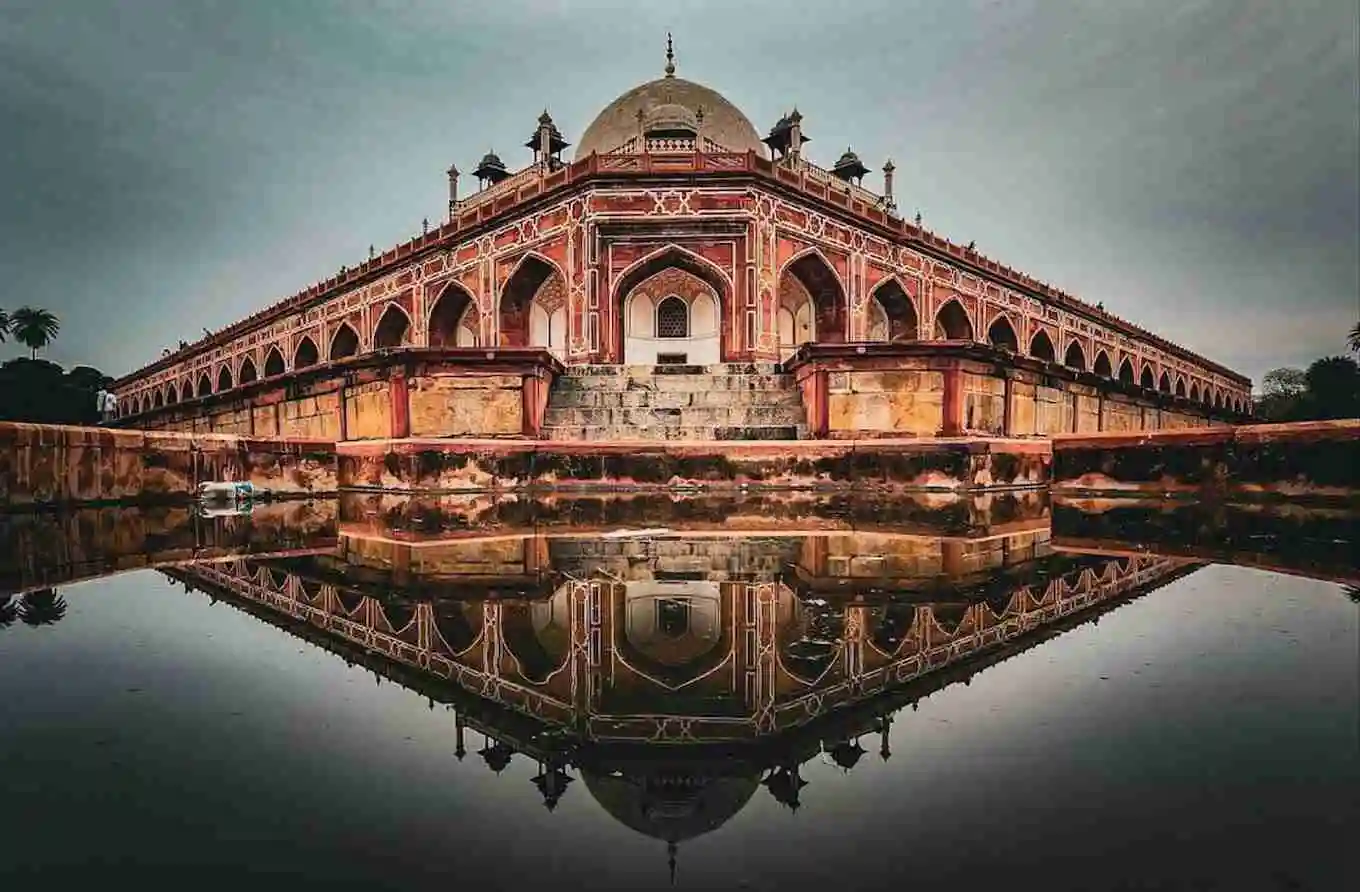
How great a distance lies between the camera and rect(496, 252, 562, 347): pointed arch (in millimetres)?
19234

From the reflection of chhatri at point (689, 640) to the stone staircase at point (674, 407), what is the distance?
5.20 metres

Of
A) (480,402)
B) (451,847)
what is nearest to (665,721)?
(451,847)

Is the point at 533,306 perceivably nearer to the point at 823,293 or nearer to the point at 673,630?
the point at 823,293

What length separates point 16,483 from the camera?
4832 millimetres

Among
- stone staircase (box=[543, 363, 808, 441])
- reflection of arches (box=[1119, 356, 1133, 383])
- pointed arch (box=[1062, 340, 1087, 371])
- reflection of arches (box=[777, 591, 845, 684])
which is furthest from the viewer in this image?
reflection of arches (box=[1119, 356, 1133, 383])

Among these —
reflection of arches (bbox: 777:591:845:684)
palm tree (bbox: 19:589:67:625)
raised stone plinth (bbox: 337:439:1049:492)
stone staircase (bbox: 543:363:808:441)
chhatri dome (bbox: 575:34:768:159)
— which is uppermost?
chhatri dome (bbox: 575:34:768:159)

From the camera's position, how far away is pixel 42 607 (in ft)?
7.23

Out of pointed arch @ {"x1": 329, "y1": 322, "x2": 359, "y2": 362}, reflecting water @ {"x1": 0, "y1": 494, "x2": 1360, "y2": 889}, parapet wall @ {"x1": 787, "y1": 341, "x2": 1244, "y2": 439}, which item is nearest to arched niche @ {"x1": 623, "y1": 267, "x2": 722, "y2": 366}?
pointed arch @ {"x1": 329, "y1": 322, "x2": 359, "y2": 362}

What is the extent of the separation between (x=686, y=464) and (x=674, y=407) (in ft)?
9.88

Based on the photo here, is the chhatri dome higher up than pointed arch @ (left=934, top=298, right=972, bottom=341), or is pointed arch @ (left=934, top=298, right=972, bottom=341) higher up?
the chhatri dome

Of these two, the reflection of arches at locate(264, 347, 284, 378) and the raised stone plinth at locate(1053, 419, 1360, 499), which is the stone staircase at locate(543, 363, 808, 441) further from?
the reflection of arches at locate(264, 347, 284, 378)

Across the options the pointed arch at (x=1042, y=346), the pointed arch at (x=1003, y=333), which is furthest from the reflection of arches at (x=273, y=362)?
the pointed arch at (x=1042, y=346)

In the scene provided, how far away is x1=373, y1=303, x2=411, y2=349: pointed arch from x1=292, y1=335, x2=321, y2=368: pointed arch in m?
4.80

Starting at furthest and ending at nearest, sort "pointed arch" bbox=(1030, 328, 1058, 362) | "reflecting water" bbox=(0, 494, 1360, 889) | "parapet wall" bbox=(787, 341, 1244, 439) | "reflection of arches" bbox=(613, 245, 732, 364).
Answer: "pointed arch" bbox=(1030, 328, 1058, 362) → "reflection of arches" bbox=(613, 245, 732, 364) → "parapet wall" bbox=(787, 341, 1244, 439) → "reflecting water" bbox=(0, 494, 1360, 889)
